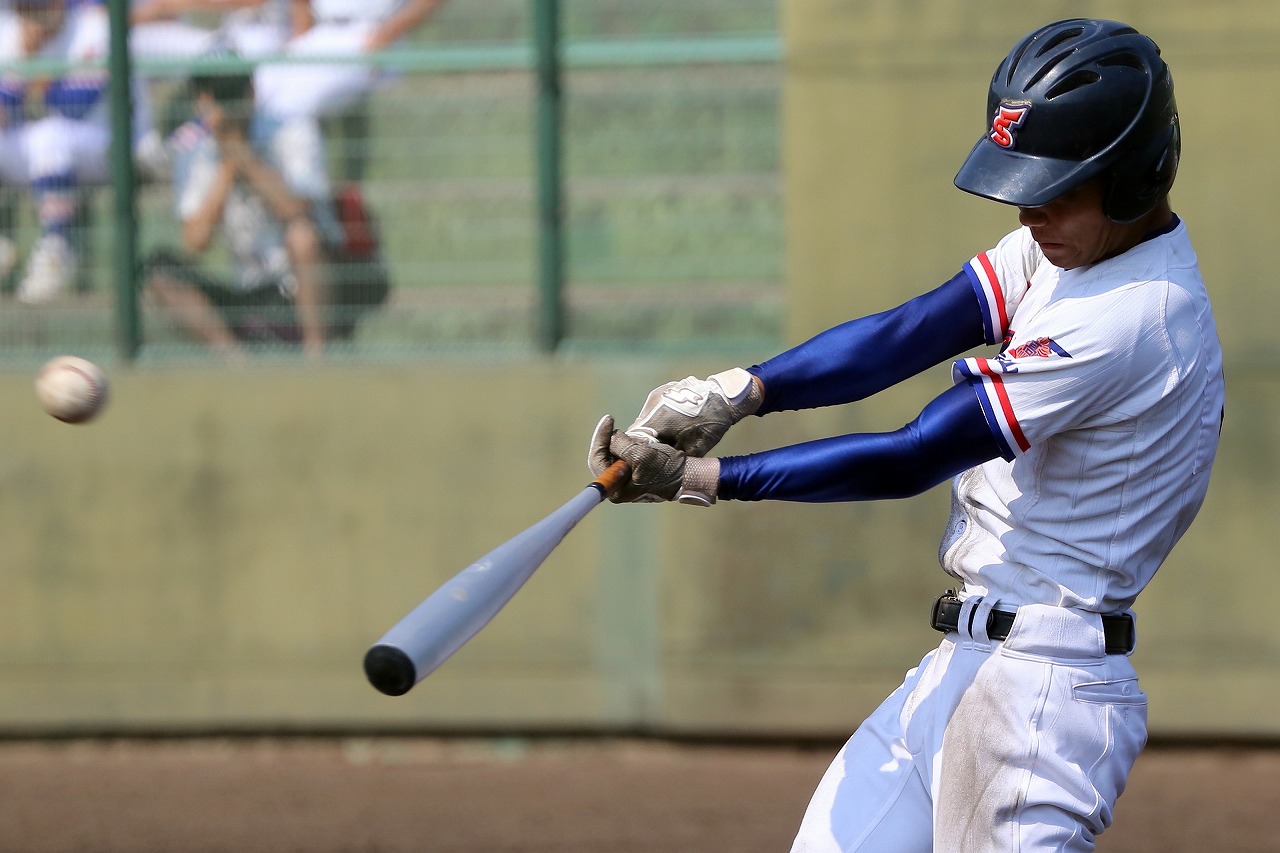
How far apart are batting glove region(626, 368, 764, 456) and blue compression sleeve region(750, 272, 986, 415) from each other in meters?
0.06

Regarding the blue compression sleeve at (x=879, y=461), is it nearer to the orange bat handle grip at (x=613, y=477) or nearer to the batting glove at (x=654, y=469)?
the batting glove at (x=654, y=469)

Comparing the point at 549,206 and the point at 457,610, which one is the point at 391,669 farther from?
the point at 549,206

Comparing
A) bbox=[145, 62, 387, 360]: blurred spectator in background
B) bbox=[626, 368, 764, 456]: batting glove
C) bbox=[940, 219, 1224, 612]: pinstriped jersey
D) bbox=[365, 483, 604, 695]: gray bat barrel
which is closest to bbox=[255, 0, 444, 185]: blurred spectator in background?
bbox=[145, 62, 387, 360]: blurred spectator in background

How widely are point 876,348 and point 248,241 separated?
3695 millimetres

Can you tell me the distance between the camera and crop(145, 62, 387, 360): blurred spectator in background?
5883mm

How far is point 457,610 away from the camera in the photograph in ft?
7.66

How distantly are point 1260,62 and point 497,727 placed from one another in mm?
3696

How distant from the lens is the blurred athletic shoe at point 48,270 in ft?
19.7

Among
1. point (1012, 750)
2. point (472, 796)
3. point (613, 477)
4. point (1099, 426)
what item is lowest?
point (472, 796)

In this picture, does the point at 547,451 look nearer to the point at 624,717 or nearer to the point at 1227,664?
the point at 624,717

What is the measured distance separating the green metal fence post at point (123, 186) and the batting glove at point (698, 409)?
147 inches

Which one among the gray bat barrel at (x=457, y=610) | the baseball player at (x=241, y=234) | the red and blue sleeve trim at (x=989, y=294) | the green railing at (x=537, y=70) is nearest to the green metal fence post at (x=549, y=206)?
the green railing at (x=537, y=70)

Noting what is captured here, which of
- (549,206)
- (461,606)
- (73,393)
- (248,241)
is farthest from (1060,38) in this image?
(248,241)

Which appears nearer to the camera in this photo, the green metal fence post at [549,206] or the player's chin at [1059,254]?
the player's chin at [1059,254]
